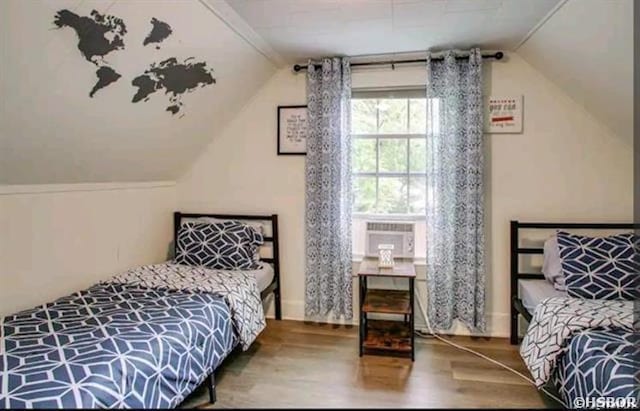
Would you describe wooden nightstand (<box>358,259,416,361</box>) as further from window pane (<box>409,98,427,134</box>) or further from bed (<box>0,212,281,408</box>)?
window pane (<box>409,98,427,134</box>)

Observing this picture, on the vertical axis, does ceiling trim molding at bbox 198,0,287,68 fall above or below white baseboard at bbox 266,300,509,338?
above

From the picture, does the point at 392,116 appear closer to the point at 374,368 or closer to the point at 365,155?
the point at 365,155

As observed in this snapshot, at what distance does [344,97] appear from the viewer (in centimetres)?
312

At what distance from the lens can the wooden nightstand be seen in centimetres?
270

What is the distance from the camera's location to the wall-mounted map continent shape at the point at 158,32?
78.5 inches

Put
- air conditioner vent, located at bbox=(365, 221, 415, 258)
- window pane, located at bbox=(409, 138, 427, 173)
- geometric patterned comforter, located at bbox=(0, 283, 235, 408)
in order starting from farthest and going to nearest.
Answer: window pane, located at bbox=(409, 138, 427, 173), air conditioner vent, located at bbox=(365, 221, 415, 258), geometric patterned comforter, located at bbox=(0, 283, 235, 408)

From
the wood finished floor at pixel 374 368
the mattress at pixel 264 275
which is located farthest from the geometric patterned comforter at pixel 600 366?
the mattress at pixel 264 275

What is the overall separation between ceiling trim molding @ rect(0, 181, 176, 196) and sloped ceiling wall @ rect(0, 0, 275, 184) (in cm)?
3

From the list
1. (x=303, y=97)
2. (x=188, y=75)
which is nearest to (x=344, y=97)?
(x=303, y=97)

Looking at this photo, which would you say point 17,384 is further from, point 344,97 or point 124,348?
point 344,97

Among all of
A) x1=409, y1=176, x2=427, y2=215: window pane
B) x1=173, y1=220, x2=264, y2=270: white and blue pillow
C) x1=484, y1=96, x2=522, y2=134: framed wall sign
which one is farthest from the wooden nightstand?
x1=484, y1=96, x2=522, y2=134: framed wall sign

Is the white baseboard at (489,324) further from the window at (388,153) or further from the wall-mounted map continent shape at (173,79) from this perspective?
the wall-mounted map continent shape at (173,79)

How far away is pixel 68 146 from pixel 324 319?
2212 millimetres

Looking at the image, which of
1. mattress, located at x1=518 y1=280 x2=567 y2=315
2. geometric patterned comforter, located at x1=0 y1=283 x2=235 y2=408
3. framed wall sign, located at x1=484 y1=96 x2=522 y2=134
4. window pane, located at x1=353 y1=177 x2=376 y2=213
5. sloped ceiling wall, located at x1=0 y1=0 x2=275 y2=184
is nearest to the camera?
geometric patterned comforter, located at x1=0 y1=283 x2=235 y2=408
